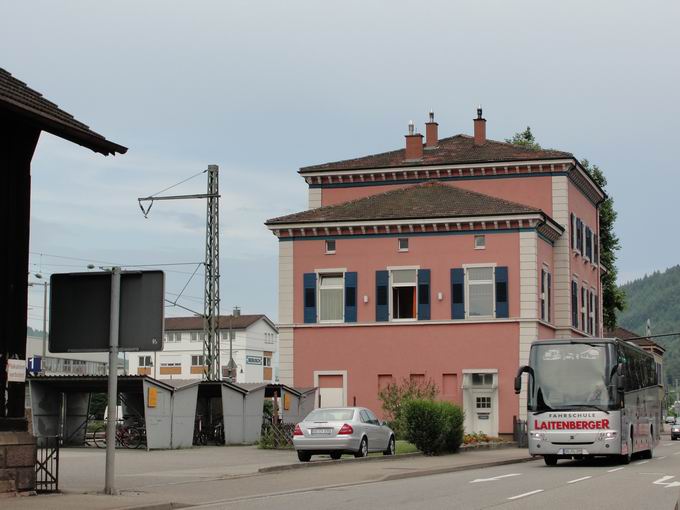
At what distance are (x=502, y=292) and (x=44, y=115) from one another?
35572mm

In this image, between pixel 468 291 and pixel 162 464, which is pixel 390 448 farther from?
pixel 468 291

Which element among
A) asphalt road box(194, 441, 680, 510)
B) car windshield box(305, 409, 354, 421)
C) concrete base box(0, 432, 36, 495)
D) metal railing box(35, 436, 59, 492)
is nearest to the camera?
asphalt road box(194, 441, 680, 510)

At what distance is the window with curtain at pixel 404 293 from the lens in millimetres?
53406

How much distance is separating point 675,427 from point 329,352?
2481 centimetres

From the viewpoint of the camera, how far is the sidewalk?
1802cm

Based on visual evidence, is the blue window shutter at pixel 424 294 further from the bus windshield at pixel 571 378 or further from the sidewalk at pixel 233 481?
the bus windshield at pixel 571 378

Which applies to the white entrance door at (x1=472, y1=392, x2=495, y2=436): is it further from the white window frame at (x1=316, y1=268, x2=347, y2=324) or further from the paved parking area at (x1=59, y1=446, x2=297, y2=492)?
the paved parking area at (x1=59, y1=446, x2=297, y2=492)

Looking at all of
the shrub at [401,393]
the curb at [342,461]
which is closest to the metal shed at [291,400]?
the shrub at [401,393]

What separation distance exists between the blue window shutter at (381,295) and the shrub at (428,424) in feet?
54.5

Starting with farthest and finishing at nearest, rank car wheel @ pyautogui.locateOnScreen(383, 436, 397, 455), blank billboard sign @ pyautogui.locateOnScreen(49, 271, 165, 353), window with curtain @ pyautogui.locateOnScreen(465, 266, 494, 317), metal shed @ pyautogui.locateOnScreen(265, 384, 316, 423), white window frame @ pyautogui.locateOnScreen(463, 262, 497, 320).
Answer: window with curtain @ pyautogui.locateOnScreen(465, 266, 494, 317)
white window frame @ pyautogui.locateOnScreen(463, 262, 497, 320)
metal shed @ pyautogui.locateOnScreen(265, 384, 316, 423)
car wheel @ pyautogui.locateOnScreen(383, 436, 397, 455)
blank billboard sign @ pyautogui.locateOnScreen(49, 271, 165, 353)

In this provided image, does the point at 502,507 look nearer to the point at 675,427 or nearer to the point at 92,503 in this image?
the point at 92,503

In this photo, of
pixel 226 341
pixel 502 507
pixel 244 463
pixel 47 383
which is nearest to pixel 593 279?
pixel 47 383

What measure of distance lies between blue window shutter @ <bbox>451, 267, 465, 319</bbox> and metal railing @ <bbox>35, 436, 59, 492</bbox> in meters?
32.9

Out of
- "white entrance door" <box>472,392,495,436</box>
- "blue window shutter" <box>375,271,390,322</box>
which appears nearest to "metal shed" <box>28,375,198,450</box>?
"blue window shutter" <box>375,271,390,322</box>
